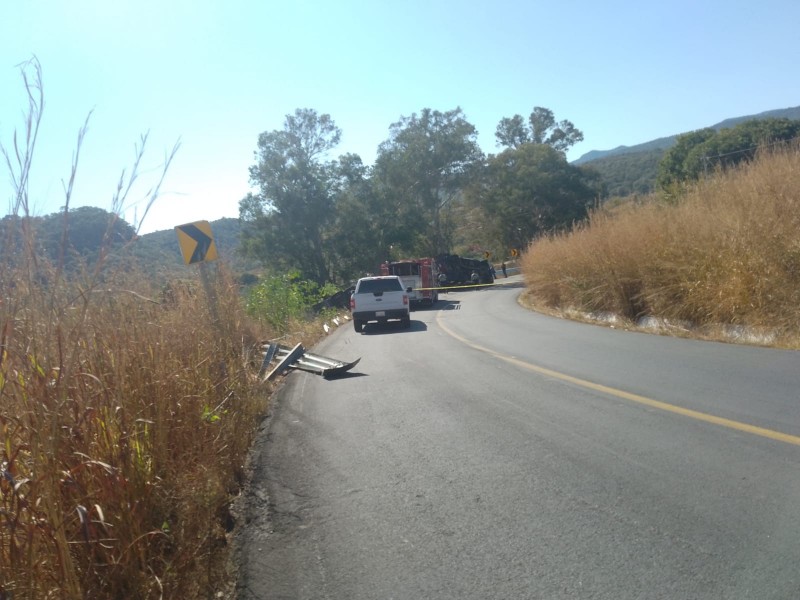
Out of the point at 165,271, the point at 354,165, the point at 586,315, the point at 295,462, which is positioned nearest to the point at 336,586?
the point at 295,462

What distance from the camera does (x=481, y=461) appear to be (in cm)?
620

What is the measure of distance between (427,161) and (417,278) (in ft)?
104

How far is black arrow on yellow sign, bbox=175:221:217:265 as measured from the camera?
10.7 metres

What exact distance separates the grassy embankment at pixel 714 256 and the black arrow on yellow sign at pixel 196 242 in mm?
9468

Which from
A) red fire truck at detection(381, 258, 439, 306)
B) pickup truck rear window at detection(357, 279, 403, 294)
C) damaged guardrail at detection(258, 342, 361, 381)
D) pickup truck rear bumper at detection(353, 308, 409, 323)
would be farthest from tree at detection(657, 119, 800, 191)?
damaged guardrail at detection(258, 342, 361, 381)

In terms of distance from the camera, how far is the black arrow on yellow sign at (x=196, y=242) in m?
10.7

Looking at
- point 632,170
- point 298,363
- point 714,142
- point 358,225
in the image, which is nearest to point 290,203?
point 358,225

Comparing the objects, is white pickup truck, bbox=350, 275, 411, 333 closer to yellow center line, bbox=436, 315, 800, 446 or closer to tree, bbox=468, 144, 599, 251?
yellow center line, bbox=436, 315, 800, 446

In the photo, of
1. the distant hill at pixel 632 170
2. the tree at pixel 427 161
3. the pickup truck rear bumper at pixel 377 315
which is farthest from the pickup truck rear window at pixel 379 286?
the distant hill at pixel 632 170

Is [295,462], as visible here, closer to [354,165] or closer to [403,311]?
[403,311]

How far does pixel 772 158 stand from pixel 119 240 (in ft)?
44.5

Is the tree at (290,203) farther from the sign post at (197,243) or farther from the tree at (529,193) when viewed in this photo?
the sign post at (197,243)

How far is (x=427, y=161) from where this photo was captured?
63.8 m

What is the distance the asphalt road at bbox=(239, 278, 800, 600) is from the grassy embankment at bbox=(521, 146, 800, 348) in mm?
2273
